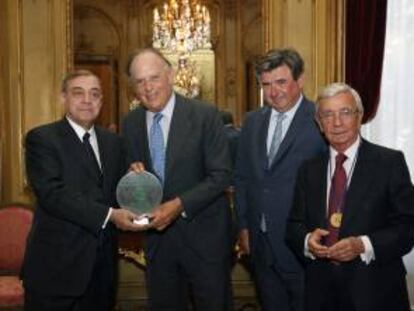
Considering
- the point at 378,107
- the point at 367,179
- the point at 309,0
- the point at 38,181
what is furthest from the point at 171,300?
the point at 309,0

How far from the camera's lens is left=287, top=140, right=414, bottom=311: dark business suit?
2146mm

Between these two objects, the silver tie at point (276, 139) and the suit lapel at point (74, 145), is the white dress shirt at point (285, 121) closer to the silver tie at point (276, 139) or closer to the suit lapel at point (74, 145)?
the silver tie at point (276, 139)

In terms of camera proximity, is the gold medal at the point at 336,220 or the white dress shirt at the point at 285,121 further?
the white dress shirt at the point at 285,121

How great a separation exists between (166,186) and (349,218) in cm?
73

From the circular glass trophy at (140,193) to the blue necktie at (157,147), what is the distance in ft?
0.49

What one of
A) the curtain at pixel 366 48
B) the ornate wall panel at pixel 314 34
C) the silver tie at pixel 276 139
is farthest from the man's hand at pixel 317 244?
the ornate wall panel at pixel 314 34

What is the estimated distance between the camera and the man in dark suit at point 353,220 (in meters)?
2.15

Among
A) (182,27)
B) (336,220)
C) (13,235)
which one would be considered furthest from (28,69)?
(336,220)

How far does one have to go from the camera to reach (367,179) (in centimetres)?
221

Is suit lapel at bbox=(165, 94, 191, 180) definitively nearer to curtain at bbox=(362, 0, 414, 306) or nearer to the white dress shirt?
the white dress shirt

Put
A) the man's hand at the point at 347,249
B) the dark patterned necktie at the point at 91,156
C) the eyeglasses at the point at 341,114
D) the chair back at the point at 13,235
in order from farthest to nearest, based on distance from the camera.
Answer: the chair back at the point at 13,235 < the dark patterned necktie at the point at 91,156 < the eyeglasses at the point at 341,114 < the man's hand at the point at 347,249

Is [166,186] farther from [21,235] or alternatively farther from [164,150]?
[21,235]

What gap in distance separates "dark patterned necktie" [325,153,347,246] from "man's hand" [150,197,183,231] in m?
0.57

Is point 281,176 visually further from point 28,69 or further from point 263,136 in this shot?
point 28,69
